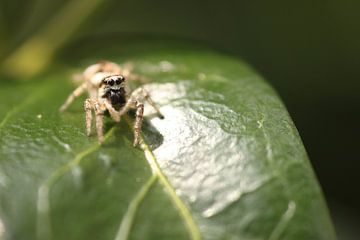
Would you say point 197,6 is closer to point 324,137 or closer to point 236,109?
point 324,137

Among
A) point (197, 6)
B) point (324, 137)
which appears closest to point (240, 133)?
point (324, 137)

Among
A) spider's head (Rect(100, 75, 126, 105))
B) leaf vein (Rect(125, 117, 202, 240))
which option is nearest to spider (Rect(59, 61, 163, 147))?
spider's head (Rect(100, 75, 126, 105))

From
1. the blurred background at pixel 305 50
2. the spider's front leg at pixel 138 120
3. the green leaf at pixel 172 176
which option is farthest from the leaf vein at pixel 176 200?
the blurred background at pixel 305 50

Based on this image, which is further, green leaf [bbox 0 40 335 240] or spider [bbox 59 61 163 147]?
spider [bbox 59 61 163 147]

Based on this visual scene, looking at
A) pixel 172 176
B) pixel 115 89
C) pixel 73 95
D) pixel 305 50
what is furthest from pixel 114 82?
pixel 305 50

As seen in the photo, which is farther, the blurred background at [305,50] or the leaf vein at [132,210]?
the blurred background at [305,50]

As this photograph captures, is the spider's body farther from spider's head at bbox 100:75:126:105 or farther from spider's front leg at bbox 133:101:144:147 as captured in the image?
spider's front leg at bbox 133:101:144:147

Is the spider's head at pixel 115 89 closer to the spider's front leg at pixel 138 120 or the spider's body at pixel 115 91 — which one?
the spider's body at pixel 115 91
